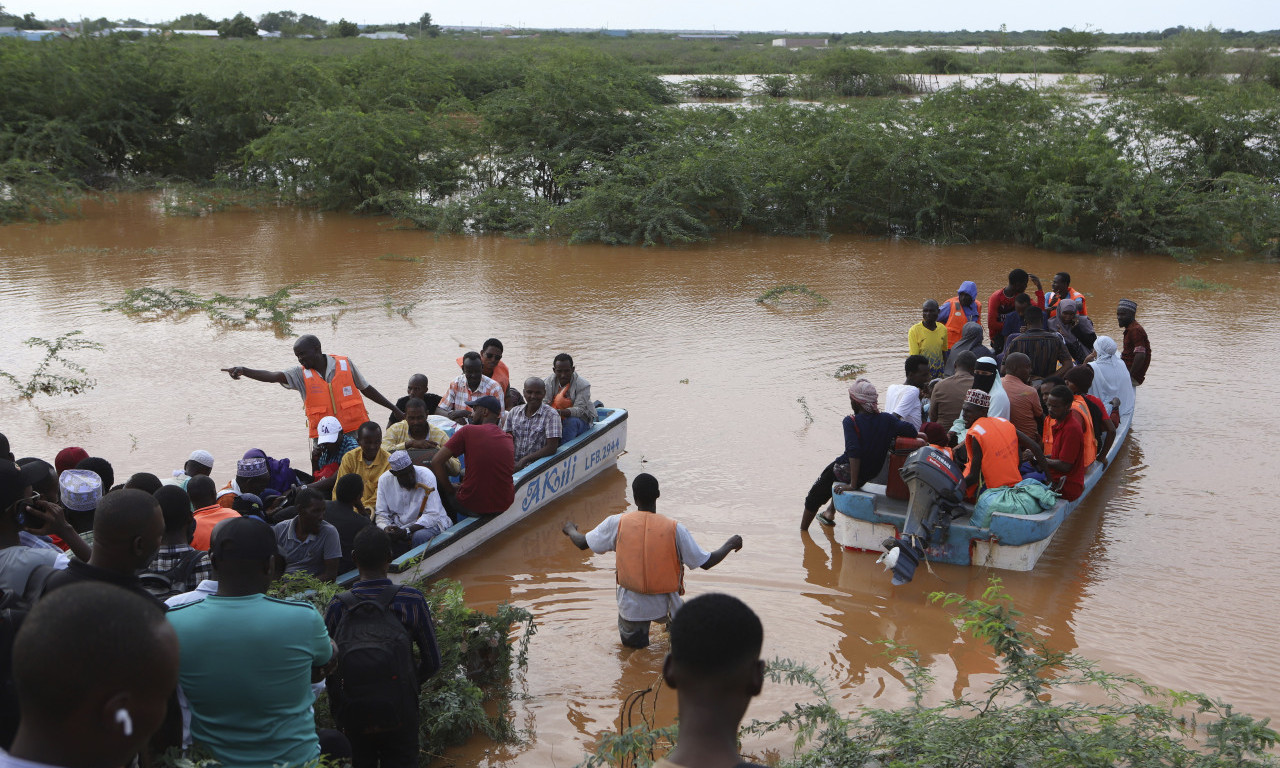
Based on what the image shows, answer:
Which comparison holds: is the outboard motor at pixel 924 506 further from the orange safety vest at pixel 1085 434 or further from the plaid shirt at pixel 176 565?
the plaid shirt at pixel 176 565

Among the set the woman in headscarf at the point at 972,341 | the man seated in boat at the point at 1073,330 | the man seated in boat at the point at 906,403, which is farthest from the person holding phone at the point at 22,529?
the man seated in boat at the point at 1073,330

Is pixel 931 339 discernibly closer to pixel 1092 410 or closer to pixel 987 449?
pixel 1092 410

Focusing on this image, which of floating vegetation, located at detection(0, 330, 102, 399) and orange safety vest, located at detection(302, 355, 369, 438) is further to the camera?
floating vegetation, located at detection(0, 330, 102, 399)

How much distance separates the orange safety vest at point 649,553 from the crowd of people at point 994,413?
228 cm

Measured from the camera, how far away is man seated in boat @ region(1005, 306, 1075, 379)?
933 cm

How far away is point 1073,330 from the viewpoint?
34.3ft

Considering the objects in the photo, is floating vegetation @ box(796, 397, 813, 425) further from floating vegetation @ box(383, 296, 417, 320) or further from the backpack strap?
the backpack strap

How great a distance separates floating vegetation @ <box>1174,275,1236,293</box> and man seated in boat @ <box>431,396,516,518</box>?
14006 millimetres

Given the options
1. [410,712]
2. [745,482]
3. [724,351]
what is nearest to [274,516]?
[410,712]

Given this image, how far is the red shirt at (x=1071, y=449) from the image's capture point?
24.7ft

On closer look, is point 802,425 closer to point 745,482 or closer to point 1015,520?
point 745,482

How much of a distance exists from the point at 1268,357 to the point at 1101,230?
7.45 m

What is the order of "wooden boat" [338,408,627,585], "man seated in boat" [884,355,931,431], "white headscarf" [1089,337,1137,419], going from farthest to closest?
"white headscarf" [1089,337,1137,419]
"man seated in boat" [884,355,931,431]
"wooden boat" [338,408,627,585]

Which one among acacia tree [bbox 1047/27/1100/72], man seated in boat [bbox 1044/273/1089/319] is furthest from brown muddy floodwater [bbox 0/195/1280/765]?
acacia tree [bbox 1047/27/1100/72]
